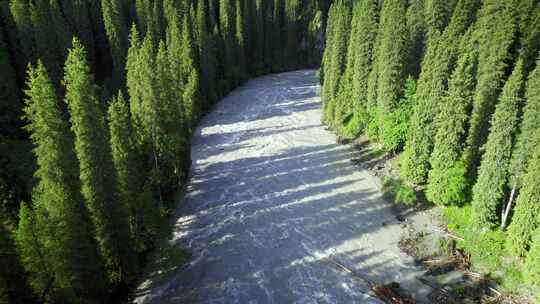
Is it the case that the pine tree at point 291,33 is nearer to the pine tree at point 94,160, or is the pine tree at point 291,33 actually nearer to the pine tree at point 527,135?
the pine tree at point 527,135

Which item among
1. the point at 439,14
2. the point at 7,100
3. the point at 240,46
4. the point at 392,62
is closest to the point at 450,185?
the point at 392,62

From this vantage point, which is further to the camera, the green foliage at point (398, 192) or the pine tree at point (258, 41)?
the pine tree at point (258, 41)

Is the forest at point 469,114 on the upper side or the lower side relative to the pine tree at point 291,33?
lower

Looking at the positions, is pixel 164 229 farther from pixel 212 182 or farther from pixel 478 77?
pixel 478 77

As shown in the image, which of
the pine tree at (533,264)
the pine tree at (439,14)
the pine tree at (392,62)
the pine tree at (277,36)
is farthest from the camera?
the pine tree at (277,36)

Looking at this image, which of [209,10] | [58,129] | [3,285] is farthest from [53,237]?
[209,10]

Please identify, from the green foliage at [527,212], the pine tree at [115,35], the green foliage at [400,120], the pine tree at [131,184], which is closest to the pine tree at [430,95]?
the green foliage at [400,120]
